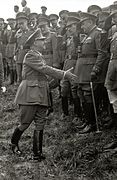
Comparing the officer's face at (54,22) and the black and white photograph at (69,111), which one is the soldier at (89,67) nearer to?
the black and white photograph at (69,111)

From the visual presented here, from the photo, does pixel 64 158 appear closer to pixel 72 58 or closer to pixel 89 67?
pixel 89 67

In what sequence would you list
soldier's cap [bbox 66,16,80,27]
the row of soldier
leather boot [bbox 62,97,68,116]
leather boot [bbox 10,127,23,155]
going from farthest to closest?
leather boot [bbox 62,97,68,116] < soldier's cap [bbox 66,16,80,27] < the row of soldier < leather boot [bbox 10,127,23,155]

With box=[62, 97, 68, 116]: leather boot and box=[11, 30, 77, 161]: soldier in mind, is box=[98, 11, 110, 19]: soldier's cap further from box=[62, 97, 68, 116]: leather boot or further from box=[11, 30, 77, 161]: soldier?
box=[62, 97, 68, 116]: leather boot

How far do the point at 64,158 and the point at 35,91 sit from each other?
48.3 inches

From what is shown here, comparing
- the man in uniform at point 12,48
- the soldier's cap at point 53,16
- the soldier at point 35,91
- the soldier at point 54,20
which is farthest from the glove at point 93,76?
the man in uniform at point 12,48

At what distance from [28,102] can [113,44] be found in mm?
1715

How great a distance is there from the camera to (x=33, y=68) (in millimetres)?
6172

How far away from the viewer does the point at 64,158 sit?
6.10 m

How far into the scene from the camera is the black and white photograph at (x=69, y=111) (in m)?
5.76

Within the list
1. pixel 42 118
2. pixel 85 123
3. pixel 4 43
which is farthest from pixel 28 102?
pixel 4 43

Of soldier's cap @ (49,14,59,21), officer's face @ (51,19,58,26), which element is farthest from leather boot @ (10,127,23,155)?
officer's face @ (51,19,58,26)

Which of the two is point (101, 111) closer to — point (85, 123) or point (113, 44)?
point (85, 123)

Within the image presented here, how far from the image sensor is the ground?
539 centimetres

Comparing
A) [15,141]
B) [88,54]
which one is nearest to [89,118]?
[88,54]
